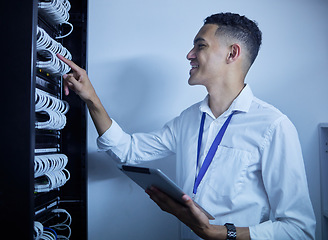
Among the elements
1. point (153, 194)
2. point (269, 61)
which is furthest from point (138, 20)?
point (153, 194)

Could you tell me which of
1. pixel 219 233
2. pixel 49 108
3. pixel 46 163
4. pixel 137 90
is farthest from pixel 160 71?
pixel 219 233

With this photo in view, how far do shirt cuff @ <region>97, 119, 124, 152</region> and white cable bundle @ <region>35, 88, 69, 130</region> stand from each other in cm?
23

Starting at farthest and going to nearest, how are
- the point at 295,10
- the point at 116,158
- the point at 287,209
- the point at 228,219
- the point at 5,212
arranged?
1. the point at 295,10
2. the point at 116,158
3. the point at 228,219
4. the point at 287,209
5. the point at 5,212

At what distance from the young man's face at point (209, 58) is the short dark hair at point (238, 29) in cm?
4

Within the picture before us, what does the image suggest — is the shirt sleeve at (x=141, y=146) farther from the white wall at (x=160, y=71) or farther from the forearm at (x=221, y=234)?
the forearm at (x=221, y=234)

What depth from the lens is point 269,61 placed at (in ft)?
5.96

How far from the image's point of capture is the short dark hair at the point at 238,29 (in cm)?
148

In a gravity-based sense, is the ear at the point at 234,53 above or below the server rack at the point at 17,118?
above

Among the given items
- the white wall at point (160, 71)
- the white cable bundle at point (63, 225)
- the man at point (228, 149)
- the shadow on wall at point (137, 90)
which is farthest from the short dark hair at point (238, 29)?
the white cable bundle at point (63, 225)

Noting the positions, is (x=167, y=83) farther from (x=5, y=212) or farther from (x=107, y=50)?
(x=5, y=212)

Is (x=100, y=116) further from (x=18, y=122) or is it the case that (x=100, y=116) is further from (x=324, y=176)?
(x=324, y=176)

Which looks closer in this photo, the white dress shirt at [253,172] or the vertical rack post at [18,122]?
the vertical rack post at [18,122]

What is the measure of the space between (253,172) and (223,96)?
425 millimetres

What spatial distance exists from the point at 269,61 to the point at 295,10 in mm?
370
